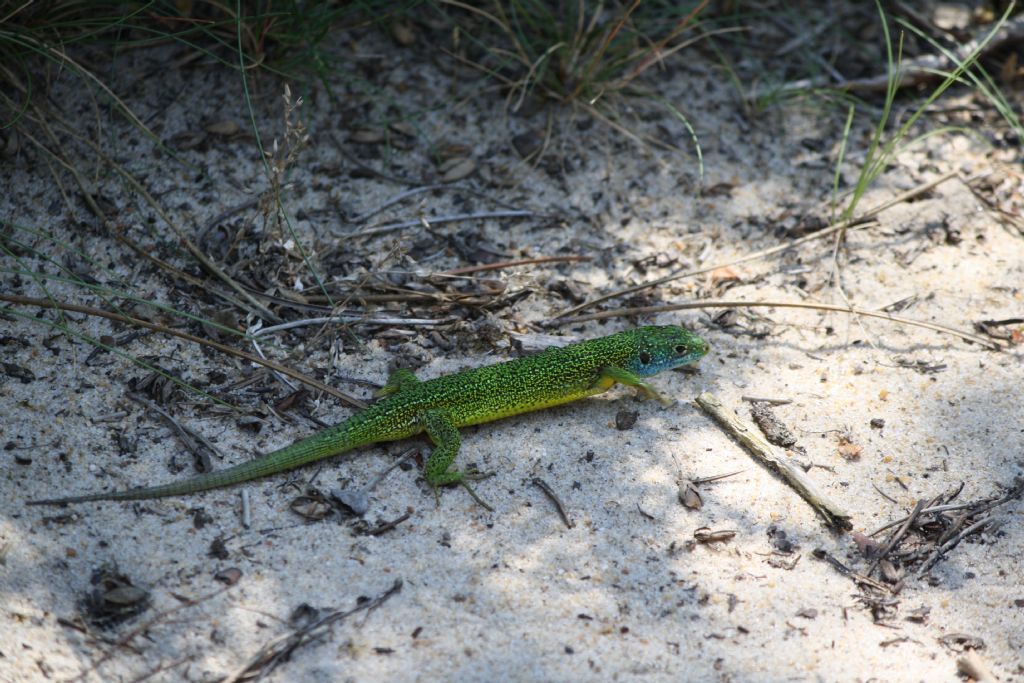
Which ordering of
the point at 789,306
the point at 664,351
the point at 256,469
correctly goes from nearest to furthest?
the point at 256,469 → the point at 664,351 → the point at 789,306

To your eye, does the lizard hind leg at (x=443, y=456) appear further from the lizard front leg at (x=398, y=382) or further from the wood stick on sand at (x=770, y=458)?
the wood stick on sand at (x=770, y=458)

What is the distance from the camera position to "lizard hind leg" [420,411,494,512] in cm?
412

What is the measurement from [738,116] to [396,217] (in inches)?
107

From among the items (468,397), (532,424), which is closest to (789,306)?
(532,424)

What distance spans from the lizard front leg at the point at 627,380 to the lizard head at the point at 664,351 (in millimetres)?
80

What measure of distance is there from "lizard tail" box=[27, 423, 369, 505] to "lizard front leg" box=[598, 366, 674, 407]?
50.8 inches

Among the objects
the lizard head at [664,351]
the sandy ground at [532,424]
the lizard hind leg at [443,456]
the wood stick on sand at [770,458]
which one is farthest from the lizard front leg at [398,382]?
the wood stick on sand at [770,458]

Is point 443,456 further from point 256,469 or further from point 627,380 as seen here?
point 627,380

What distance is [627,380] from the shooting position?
4.59m

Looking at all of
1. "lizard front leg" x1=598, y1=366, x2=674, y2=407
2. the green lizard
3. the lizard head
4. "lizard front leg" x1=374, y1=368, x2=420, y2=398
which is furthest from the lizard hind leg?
the lizard head

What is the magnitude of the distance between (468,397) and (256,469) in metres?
1.06

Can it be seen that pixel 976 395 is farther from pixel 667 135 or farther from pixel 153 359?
pixel 153 359

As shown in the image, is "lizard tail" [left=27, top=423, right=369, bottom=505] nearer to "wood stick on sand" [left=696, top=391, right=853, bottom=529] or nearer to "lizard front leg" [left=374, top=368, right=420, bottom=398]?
"lizard front leg" [left=374, top=368, right=420, bottom=398]

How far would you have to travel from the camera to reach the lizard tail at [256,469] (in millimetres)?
3809
